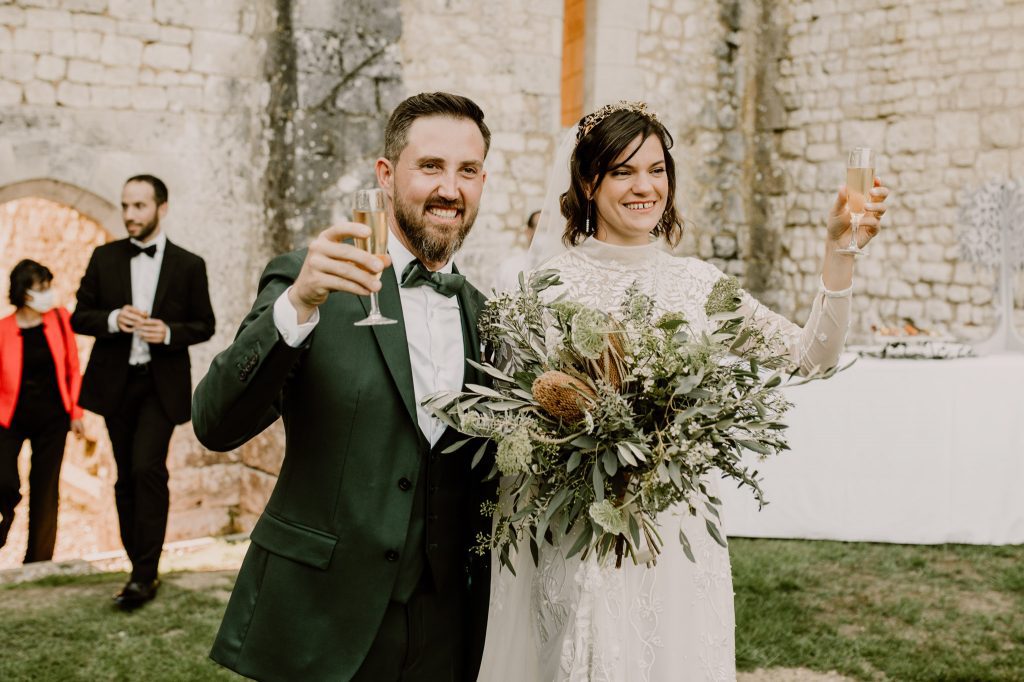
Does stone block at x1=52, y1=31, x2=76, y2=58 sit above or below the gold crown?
above

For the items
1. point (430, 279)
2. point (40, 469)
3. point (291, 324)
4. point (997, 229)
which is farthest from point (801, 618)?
point (40, 469)

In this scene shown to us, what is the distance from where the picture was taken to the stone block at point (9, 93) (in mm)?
6191

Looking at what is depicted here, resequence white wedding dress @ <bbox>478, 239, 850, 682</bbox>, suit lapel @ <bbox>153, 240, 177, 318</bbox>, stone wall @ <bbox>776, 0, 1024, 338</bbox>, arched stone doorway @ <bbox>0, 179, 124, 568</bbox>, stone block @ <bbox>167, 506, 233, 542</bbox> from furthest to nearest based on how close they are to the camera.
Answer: stone wall @ <bbox>776, 0, 1024, 338</bbox>, arched stone doorway @ <bbox>0, 179, 124, 568</bbox>, stone block @ <bbox>167, 506, 233, 542</bbox>, suit lapel @ <bbox>153, 240, 177, 318</bbox>, white wedding dress @ <bbox>478, 239, 850, 682</bbox>

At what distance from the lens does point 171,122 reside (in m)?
6.86

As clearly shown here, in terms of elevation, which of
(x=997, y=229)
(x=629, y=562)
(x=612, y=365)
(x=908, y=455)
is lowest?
(x=908, y=455)

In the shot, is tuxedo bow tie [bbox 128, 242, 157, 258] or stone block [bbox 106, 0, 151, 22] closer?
tuxedo bow tie [bbox 128, 242, 157, 258]

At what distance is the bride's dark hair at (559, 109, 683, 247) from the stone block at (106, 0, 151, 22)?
515cm

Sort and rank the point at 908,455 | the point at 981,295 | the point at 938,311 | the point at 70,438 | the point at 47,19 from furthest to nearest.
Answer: the point at 70,438 → the point at 938,311 → the point at 981,295 → the point at 47,19 → the point at 908,455

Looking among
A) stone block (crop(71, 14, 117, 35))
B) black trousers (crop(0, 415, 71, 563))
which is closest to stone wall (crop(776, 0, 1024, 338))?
stone block (crop(71, 14, 117, 35))

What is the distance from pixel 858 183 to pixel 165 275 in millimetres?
3972

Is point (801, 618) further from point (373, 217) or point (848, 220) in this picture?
point (373, 217)

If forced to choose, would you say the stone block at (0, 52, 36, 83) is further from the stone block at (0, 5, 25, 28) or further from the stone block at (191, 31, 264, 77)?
the stone block at (191, 31, 264, 77)

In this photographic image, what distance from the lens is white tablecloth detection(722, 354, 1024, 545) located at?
17.4 ft

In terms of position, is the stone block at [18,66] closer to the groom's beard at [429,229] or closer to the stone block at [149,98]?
the stone block at [149,98]
